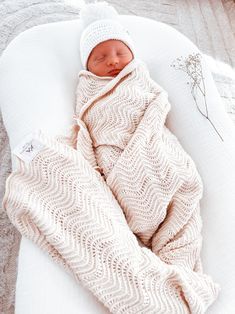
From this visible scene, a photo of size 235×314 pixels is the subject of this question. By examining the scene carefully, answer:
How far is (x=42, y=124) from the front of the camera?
1289 mm

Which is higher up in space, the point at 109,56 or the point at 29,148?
the point at 109,56

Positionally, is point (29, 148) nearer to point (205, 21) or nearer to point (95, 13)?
point (95, 13)

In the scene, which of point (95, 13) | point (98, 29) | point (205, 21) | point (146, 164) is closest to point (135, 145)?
point (146, 164)

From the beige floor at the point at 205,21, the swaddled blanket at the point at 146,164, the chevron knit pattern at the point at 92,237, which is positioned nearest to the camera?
the chevron knit pattern at the point at 92,237

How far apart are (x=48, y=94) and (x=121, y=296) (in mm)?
684

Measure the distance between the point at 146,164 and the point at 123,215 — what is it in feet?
0.46

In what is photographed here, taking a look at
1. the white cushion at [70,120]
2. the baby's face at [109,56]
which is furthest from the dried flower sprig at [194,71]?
the baby's face at [109,56]

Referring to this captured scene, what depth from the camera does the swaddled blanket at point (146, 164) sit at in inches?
42.9

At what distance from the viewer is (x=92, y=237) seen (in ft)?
3.25

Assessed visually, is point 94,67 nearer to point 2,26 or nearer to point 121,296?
point 121,296

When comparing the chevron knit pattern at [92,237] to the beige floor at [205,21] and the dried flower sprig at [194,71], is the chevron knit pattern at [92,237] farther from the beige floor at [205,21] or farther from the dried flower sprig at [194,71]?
the beige floor at [205,21]

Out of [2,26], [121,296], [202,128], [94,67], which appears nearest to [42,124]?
[94,67]

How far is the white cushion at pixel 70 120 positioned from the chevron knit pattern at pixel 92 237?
46mm

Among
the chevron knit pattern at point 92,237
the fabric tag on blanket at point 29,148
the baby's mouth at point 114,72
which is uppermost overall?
the baby's mouth at point 114,72
